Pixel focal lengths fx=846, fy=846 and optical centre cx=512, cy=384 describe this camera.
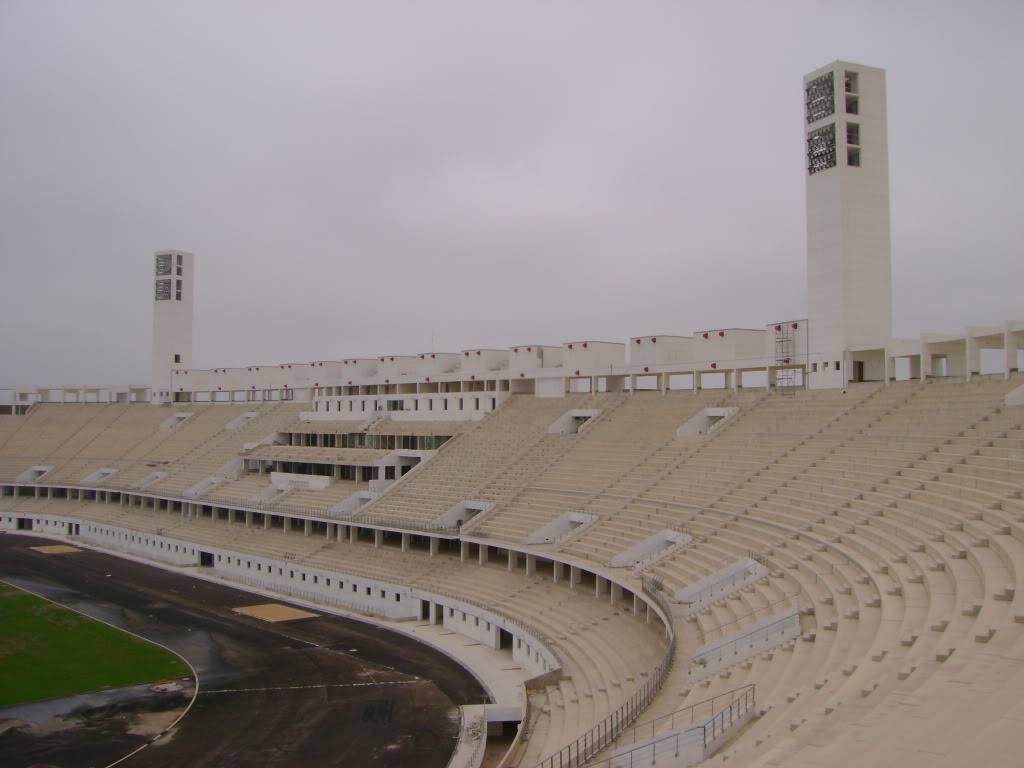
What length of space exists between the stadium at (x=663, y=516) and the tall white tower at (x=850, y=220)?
0.11 meters

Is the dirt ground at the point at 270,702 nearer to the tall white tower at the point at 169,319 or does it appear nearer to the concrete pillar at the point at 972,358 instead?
the concrete pillar at the point at 972,358

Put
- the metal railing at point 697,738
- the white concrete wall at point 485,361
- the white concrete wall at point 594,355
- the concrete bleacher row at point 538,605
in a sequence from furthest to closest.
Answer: the white concrete wall at point 485,361 → the white concrete wall at point 594,355 → the concrete bleacher row at point 538,605 → the metal railing at point 697,738

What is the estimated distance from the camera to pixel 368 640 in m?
29.8

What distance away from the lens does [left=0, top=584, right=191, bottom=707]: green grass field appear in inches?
955

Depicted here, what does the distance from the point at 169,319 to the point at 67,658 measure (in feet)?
158

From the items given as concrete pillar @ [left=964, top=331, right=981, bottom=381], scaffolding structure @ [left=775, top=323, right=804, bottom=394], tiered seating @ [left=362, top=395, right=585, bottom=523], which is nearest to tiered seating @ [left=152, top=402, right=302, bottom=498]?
tiered seating @ [left=362, top=395, right=585, bottom=523]

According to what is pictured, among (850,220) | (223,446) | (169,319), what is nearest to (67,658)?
(223,446)

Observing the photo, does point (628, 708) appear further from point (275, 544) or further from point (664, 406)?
Result: point (275, 544)

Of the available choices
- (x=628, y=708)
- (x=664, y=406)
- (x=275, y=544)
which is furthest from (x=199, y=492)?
(x=628, y=708)

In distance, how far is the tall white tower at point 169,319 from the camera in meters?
70.5

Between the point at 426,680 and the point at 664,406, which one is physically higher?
the point at 664,406

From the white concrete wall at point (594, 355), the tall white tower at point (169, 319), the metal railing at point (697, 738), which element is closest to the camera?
the metal railing at point (697, 738)

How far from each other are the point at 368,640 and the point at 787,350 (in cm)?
1998

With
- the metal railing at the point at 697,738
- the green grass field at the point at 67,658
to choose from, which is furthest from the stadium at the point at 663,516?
the green grass field at the point at 67,658
